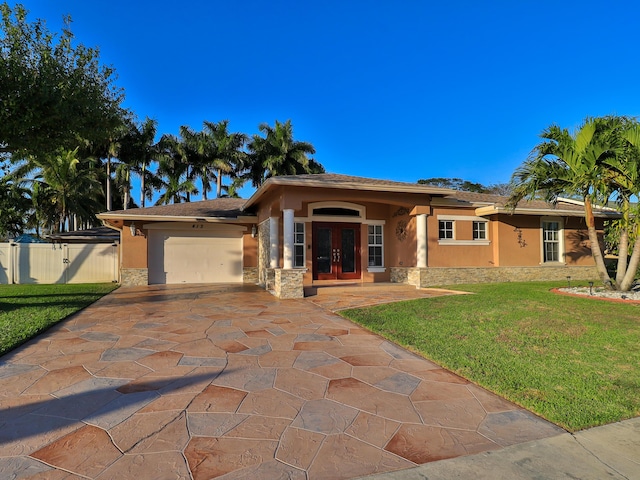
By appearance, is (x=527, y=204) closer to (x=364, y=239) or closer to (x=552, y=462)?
(x=364, y=239)

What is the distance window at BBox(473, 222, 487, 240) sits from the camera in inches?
543

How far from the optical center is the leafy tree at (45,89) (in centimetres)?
714

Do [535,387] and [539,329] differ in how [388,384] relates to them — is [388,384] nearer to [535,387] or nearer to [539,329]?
[535,387]

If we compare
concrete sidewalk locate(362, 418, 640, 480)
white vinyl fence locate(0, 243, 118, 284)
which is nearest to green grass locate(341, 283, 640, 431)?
concrete sidewalk locate(362, 418, 640, 480)

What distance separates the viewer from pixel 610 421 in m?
3.07

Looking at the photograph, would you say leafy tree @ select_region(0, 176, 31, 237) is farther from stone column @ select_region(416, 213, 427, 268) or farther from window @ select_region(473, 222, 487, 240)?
window @ select_region(473, 222, 487, 240)

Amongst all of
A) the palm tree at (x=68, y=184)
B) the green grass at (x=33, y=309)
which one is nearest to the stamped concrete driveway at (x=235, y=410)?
the green grass at (x=33, y=309)

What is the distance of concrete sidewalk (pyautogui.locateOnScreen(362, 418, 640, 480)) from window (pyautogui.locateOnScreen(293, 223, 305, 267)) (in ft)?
32.8

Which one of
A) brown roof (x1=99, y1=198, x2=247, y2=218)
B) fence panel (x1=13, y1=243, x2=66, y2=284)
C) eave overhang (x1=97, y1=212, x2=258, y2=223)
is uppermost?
brown roof (x1=99, y1=198, x2=247, y2=218)

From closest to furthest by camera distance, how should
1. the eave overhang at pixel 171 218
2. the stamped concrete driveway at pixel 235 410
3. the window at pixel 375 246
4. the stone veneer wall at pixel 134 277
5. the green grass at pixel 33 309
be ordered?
the stamped concrete driveway at pixel 235 410 → the green grass at pixel 33 309 → the eave overhang at pixel 171 218 → the window at pixel 375 246 → the stone veneer wall at pixel 134 277

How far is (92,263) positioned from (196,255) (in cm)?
463

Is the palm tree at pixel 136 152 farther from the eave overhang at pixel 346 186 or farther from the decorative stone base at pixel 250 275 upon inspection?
the eave overhang at pixel 346 186

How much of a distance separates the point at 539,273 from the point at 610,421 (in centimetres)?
1266

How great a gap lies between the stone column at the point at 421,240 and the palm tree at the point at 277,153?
1947cm
